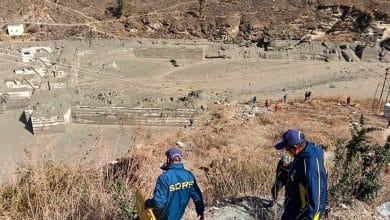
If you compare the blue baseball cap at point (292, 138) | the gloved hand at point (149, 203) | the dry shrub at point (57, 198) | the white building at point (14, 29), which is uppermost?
the white building at point (14, 29)

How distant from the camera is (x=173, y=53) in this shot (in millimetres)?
21000

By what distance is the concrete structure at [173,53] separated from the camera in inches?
824

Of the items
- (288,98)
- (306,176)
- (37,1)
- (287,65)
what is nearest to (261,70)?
(287,65)

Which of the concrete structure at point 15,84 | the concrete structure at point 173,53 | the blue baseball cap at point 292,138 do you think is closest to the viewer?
the blue baseball cap at point 292,138

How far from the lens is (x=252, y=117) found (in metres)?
15.0

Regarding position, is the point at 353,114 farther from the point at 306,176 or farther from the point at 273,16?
the point at 306,176

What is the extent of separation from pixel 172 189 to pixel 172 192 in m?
0.03

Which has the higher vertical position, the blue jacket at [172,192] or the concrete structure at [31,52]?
the concrete structure at [31,52]

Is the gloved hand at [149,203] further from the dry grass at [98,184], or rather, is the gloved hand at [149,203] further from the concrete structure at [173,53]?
the concrete structure at [173,53]

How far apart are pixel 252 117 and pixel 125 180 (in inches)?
388

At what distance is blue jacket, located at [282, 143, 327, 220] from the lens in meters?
3.71

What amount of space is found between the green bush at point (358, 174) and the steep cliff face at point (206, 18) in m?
17.8

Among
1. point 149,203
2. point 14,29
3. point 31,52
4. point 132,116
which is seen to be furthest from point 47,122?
point 14,29

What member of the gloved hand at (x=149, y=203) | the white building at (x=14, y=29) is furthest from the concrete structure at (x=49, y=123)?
the white building at (x=14, y=29)
